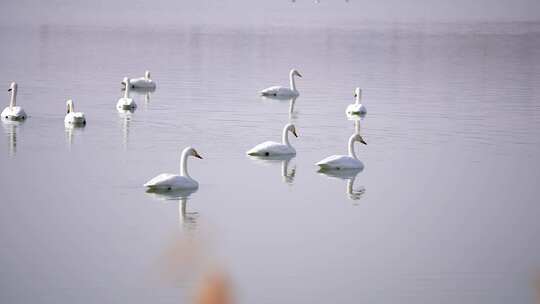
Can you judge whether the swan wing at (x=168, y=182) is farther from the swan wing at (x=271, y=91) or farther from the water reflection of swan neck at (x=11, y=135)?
the swan wing at (x=271, y=91)

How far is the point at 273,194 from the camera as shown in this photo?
16.1 metres

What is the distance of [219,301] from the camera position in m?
4.60

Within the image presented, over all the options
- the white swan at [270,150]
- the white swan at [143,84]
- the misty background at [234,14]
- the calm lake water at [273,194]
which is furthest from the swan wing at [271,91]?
the misty background at [234,14]

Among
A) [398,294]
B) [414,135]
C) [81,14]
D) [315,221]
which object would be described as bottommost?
[398,294]

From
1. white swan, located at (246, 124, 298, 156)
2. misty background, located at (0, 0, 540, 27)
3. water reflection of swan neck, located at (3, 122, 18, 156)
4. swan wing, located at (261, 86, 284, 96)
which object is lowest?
white swan, located at (246, 124, 298, 156)

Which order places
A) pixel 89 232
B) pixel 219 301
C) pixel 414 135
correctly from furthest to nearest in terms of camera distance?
pixel 414 135 < pixel 89 232 < pixel 219 301

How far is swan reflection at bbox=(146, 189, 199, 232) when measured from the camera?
13.8 meters

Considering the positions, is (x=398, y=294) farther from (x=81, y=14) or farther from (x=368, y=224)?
(x=81, y=14)

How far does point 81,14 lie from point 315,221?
57.9m

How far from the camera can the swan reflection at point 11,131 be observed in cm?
1917

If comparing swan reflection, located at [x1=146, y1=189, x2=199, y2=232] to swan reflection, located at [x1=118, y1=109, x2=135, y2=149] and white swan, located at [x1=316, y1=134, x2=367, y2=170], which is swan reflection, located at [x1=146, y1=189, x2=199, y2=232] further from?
swan reflection, located at [x1=118, y1=109, x2=135, y2=149]

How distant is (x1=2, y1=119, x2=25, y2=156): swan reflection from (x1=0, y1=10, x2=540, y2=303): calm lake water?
0.11m

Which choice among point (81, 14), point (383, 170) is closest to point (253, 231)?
point (383, 170)

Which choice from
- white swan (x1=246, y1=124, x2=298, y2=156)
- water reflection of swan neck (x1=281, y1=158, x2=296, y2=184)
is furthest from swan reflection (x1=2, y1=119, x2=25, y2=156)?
water reflection of swan neck (x1=281, y1=158, x2=296, y2=184)
